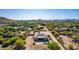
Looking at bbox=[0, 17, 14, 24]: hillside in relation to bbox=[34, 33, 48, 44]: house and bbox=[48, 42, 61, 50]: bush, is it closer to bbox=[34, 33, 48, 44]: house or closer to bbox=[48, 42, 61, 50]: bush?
bbox=[34, 33, 48, 44]: house

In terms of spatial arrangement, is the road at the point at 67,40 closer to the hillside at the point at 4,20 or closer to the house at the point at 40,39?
the house at the point at 40,39

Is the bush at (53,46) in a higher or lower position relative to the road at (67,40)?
lower

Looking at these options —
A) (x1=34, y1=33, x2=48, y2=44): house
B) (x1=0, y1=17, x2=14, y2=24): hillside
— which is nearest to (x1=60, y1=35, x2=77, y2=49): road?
(x1=34, y1=33, x2=48, y2=44): house

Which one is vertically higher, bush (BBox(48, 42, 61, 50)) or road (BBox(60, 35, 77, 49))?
road (BBox(60, 35, 77, 49))

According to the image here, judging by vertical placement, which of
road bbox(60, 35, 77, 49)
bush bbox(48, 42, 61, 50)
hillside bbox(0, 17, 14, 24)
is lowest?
bush bbox(48, 42, 61, 50)

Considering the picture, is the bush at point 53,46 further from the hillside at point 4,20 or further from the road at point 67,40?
the hillside at point 4,20

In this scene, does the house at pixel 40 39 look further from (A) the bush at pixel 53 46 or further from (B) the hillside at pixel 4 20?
(B) the hillside at pixel 4 20

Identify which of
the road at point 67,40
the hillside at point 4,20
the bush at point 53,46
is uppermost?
the hillside at point 4,20

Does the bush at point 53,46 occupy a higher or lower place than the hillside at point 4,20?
lower

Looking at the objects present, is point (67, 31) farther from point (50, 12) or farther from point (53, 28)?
point (50, 12)

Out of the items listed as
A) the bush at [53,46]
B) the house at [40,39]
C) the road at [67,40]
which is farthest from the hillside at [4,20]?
the road at [67,40]

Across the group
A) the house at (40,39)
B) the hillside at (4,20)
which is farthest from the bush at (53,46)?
the hillside at (4,20)
